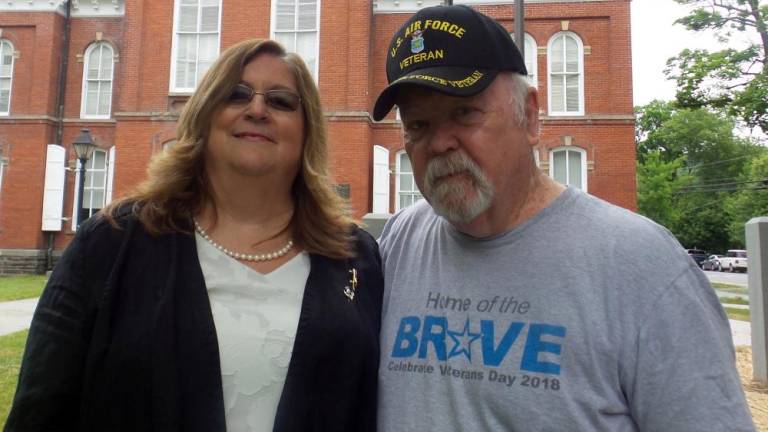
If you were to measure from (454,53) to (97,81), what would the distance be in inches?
822

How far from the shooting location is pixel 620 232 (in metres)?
1.59

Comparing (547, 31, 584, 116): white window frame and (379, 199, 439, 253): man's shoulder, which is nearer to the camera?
(379, 199, 439, 253): man's shoulder

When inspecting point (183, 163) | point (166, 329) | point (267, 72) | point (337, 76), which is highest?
point (337, 76)

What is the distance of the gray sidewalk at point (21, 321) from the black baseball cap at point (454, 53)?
25.9 feet

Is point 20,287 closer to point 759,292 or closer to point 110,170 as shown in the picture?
point 110,170

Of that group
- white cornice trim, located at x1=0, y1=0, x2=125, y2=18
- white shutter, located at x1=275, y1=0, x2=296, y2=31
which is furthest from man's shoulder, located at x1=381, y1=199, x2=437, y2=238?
white cornice trim, located at x1=0, y1=0, x2=125, y2=18

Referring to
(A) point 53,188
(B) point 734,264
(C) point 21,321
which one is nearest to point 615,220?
(C) point 21,321

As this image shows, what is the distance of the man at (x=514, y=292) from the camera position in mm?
1424

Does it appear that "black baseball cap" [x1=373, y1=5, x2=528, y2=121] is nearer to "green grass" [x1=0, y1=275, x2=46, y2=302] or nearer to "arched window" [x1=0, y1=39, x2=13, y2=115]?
"green grass" [x1=0, y1=275, x2=46, y2=302]

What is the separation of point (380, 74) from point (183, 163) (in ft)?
53.4

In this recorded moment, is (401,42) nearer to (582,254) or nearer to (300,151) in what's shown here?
(300,151)

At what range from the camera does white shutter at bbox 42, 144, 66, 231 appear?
1839 cm

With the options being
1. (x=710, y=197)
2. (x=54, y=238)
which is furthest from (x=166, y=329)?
(x=710, y=197)

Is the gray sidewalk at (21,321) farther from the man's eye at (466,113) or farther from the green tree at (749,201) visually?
the green tree at (749,201)
